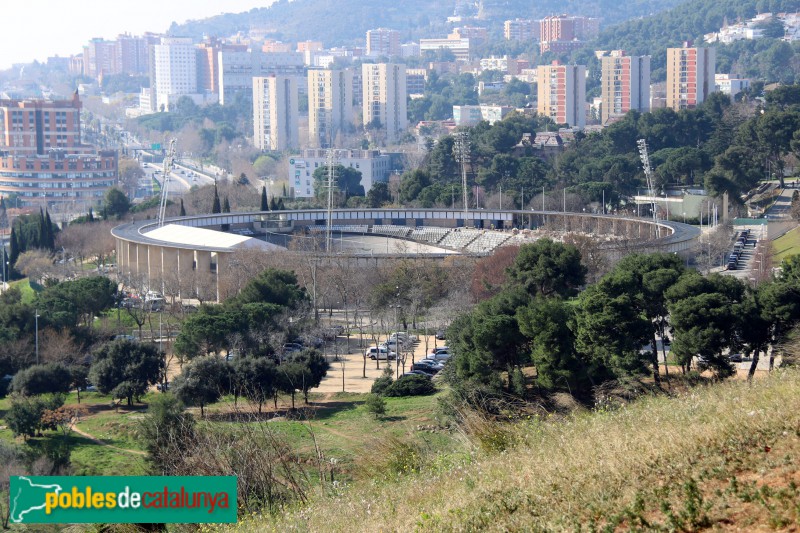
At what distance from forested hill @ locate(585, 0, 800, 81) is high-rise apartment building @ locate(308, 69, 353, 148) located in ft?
78.9

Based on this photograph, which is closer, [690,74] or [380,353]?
[380,353]

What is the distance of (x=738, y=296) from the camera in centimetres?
1533

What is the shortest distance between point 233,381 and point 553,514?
10698mm

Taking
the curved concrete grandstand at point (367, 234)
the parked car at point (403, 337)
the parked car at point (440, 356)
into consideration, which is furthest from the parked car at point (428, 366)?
the curved concrete grandstand at point (367, 234)

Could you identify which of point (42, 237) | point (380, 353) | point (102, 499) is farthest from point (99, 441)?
point (42, 237)

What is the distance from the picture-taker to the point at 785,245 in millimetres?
28938

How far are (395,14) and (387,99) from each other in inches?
4279

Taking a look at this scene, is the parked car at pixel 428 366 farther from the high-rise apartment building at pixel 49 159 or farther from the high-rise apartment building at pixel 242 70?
the high-rise apartment building at pixel 242 70

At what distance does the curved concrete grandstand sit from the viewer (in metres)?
27.5

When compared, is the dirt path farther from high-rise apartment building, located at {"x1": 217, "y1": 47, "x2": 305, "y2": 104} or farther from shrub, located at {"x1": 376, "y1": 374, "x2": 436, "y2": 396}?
high-rise apartment building, located at {"x1": 217, "y1": 47, "x2": 305, "y2": 104}

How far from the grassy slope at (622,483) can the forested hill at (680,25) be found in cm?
8466

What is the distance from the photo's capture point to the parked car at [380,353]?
2017 centimetres

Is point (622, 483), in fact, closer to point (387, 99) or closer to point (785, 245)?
point (785, 245)

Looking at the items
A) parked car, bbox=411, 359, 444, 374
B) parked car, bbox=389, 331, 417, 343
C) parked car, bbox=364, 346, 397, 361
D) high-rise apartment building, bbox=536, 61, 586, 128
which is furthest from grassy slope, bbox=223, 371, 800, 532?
high-rise apartment building, bbox=536, 61, 586, 128
